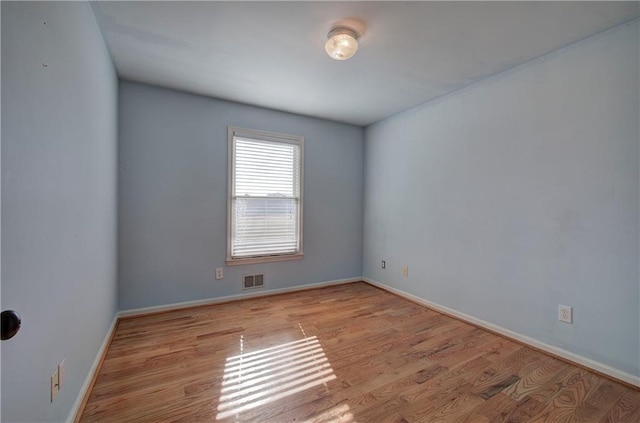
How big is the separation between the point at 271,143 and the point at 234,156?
1.73 ft

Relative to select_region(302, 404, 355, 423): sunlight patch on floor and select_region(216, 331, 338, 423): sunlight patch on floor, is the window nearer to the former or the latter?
select_region(216, 331, 338, 423): sunlight patch on floor

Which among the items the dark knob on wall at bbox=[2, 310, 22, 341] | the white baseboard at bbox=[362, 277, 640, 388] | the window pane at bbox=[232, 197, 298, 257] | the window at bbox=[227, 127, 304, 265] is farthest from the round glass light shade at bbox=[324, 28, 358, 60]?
the white baseboard at bbox=[362, 277, 640, 388]

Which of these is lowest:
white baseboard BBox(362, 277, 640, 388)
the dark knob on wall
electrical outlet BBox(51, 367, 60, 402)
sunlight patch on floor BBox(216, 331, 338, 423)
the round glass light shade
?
sunlight patch on floor BBox(216, 331, 338, 423)

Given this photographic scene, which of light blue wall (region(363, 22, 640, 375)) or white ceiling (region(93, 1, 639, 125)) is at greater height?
white ceiling (region(93, 1, 639, 125))

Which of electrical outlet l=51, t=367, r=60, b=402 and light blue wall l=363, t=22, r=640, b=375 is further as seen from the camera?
light blue wall l=363, t=22, r=640, b=375

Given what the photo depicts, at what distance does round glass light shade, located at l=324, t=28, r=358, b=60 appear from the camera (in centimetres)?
199

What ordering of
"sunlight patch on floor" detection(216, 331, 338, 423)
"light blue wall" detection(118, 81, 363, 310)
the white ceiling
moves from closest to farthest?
"sunlight patch on floor" detection(216, 331, 338, 423), the white ceiling, "light blue wall" detection(118, 81, 363, 310)

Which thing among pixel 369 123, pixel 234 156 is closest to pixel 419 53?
pixel 369 123

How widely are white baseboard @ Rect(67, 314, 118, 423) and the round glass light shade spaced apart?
2.77 m

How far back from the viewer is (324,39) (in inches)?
83.5

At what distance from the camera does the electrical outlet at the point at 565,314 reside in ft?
7.01

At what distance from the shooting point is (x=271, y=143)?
362 centimetres

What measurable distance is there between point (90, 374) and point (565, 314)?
11.4ft

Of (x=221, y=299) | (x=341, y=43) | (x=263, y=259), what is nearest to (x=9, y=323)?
(x=341, y=43)
